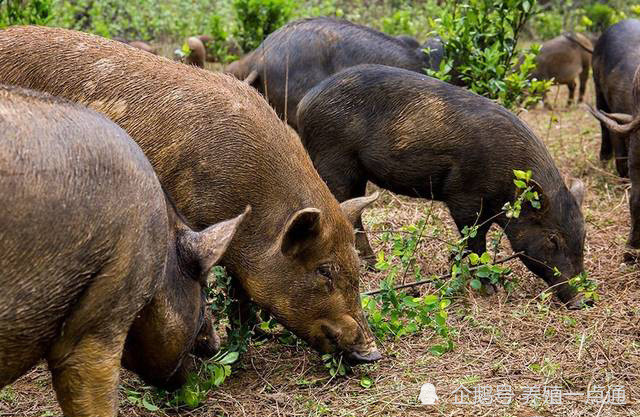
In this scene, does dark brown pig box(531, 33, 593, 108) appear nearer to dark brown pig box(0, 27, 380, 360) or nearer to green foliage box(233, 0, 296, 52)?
green foliage box(233, 0, 296, 52)

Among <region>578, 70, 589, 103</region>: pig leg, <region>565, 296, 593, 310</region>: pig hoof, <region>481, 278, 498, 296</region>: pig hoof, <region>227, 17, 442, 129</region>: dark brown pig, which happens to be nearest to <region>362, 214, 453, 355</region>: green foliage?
<region>481, 278, 498, 296</region>: pig hoof

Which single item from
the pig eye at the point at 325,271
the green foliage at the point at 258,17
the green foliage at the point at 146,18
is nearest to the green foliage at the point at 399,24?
the green foliage at the point at 258,17

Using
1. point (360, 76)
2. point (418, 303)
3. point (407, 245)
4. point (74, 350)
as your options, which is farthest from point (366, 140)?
point (74, 350)

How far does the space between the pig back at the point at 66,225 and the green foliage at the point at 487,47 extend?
493cm

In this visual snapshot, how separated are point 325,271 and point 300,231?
0.95 ft

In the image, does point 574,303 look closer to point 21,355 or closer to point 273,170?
point 273,170

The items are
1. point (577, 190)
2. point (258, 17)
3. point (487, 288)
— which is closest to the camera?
point (487, 288)

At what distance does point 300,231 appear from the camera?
183 inches

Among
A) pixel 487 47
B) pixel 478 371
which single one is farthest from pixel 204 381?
pixel 487 47

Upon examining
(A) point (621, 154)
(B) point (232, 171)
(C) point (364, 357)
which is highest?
(B) point (232, 171)

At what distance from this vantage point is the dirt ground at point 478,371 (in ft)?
15.3

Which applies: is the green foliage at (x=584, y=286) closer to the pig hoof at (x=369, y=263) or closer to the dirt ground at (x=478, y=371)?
the dirt ground at (x=478, y=371)

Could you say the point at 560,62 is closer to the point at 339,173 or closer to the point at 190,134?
the point at 339,173

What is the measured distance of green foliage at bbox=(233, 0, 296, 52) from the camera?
11188mm
